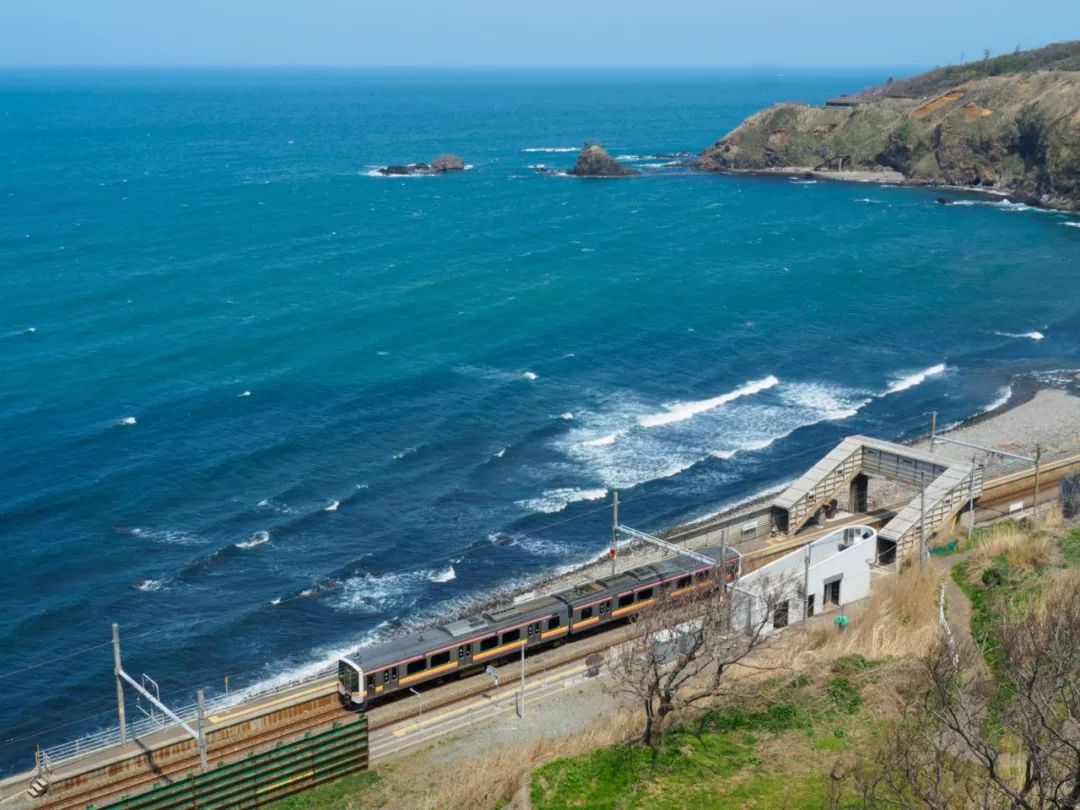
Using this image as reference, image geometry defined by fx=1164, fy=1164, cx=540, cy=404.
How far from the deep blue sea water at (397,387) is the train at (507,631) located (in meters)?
8.70

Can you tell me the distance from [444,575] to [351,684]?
651 inches

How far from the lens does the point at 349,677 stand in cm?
4297

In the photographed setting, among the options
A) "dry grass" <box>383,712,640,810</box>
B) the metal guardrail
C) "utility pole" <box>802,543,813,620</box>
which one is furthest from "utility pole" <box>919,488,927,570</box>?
the metal guardrail

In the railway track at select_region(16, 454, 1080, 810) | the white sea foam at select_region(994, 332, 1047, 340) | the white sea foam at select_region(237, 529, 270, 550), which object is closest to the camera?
the railway track at select_region(16, 454, 1080, 810)

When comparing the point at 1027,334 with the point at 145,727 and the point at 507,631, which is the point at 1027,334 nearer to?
the point at 507,631

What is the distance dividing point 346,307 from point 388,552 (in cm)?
4689

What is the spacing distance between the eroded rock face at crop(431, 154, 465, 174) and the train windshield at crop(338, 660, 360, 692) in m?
160

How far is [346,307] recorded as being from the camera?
341 ft

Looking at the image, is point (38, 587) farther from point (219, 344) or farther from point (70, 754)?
point (219, 344)

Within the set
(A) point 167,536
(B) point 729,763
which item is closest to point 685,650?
(B) point 729,763

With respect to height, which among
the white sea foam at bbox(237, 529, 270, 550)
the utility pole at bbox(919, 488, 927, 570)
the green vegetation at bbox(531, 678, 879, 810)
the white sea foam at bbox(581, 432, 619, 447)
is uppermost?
the green vegetation at bbox(531, 678, 879, 810)

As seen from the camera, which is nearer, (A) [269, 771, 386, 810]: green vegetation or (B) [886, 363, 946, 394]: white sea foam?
(A) [269, 771, 386, 810]: green vegetation

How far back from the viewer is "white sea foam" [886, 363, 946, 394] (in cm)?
8625

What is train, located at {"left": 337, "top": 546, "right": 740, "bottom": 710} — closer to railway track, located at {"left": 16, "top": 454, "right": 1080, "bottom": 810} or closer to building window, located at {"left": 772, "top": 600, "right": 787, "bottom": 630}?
railway track, located at {"left": 16, "top": 454, "right": 1080, "bottom": 810}
